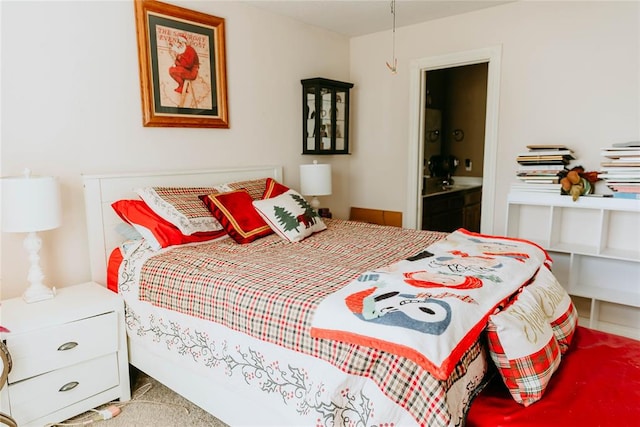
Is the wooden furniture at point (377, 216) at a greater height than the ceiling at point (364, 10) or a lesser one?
lesser

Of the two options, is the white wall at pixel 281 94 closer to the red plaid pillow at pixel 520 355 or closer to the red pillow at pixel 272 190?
the red pillow at pixel 272 190

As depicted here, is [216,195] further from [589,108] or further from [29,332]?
[589,108]

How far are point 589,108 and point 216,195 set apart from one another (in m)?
2.68

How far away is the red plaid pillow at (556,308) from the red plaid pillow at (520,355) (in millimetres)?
254

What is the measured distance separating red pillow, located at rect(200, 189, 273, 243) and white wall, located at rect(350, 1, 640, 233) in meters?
1.85

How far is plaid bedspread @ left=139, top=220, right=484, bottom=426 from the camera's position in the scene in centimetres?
124

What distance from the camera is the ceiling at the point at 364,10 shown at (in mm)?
3252

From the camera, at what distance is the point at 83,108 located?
2459 millimetres

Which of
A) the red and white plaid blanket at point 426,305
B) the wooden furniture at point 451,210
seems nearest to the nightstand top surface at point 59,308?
the red and white plaid blanket at point 426,305

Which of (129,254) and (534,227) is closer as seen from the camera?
(129,254)

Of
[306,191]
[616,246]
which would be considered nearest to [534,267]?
[616,246]

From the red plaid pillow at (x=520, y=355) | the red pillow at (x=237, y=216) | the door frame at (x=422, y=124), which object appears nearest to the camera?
the red plaid pillow at (x=520, y=355)

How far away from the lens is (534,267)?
76.8 inches

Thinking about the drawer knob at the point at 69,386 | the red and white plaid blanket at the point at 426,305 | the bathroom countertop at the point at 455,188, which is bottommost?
the drawer knob at the point at 69,386
